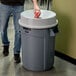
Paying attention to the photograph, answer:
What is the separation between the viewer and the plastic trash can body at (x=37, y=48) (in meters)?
2.74

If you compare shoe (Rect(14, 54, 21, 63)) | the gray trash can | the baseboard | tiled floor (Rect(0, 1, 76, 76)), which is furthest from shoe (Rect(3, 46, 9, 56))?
the baseboard

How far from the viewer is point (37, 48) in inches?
109

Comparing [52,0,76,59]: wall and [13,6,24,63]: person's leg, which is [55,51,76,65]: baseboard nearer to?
[52,0,76,59]: wall

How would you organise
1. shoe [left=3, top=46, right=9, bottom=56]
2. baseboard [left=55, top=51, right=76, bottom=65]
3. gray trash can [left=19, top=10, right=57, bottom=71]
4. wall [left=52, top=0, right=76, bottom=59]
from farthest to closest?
shoe [left=3, top=46, right=9, bottom=56], baseboard [left=55, top=51, right=76, bottom=65], wall [left=52, top=0, right=76, bottom=59], gray trash can [left=19, top=10, right=57, bottom=71]

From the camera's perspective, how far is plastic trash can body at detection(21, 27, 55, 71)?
8.98 ft

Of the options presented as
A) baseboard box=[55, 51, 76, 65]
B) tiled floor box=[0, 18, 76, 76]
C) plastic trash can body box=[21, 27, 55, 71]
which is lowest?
tiled floor box=[0, 18, 76, 76]

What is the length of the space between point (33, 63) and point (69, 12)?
2.78 ft

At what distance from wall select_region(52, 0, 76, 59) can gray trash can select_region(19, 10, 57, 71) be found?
13.7 inches

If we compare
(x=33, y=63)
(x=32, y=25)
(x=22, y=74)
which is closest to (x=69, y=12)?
(x=32, y=25)

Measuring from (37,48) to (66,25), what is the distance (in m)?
0.63

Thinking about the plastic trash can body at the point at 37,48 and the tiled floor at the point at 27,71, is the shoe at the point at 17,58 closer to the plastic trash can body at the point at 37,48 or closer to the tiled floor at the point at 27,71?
the tiled floor at the point at 27,71

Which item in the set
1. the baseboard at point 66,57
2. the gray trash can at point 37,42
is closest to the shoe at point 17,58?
the gray trash can at point 37,42

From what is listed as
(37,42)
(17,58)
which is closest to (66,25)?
(37,42)

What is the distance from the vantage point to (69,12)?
3.06 m
